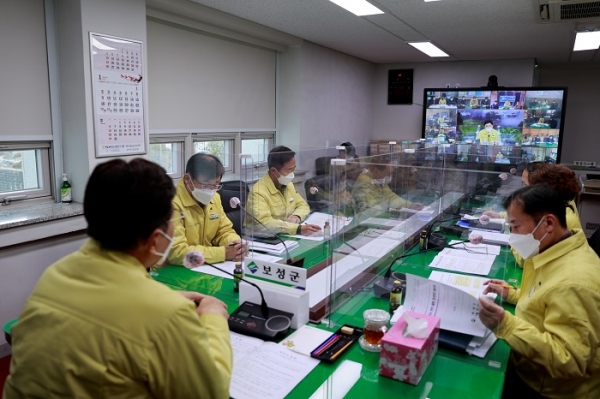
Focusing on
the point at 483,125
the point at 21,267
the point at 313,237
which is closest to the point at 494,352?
the point at 313,237

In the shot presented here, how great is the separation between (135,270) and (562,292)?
120 cm

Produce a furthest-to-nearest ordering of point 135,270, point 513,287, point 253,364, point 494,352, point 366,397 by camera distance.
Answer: point 513,287 < point 494,352 < point 253,364 < point 366,397 < point 135,270

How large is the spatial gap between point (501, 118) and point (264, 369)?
5.26m

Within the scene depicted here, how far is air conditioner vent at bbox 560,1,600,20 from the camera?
10.2 feet

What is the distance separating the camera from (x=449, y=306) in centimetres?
146

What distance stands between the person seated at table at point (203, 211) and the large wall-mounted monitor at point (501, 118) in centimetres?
321

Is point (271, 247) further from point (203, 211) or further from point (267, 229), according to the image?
point (203, 211)

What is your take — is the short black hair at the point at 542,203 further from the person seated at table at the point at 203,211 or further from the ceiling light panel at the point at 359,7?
the ceiling light panel at the point at 359,7

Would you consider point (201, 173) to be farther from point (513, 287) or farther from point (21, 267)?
point (513, 287)

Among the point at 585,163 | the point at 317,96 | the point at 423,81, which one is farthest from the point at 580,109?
the point at 317,96

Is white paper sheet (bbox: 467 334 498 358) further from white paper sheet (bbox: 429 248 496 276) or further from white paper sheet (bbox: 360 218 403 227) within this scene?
white paper sheet (bbox: 360 218 403 227)

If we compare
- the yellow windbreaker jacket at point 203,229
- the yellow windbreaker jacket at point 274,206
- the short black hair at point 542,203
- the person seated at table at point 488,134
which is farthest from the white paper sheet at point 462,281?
the person seated at table at point 488,134

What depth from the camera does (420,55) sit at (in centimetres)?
587

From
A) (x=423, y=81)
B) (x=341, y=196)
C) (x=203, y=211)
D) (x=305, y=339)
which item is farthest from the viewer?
(x=423, y=81)
